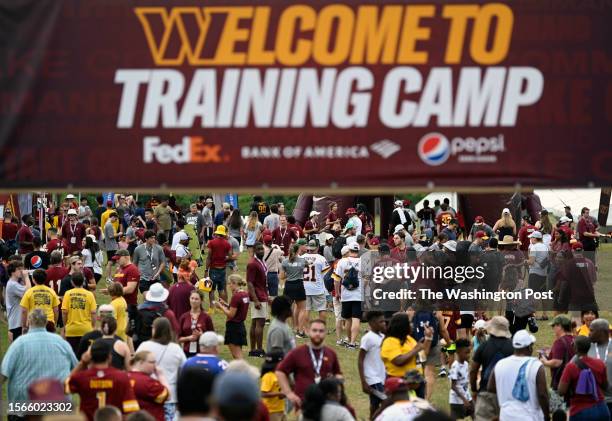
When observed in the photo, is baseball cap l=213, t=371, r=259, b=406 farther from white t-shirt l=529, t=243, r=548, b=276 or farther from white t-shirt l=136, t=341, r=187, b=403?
white t-shirt l=529, t=243, r=548, b=276

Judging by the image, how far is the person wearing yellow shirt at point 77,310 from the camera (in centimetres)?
1551

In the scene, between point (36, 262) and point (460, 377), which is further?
point (36, 262)

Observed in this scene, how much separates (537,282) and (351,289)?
4122 millimetres

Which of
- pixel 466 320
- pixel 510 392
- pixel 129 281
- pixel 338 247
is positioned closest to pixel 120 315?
pixel 129 281

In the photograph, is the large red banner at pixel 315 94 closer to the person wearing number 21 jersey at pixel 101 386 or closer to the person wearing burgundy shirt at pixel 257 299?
the person wearing number 21 jersey at pixel 101 386

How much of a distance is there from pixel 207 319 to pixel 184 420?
28.9ft

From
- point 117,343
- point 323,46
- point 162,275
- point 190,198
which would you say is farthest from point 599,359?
point 190,198

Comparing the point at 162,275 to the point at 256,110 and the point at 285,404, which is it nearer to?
the point at 285,404

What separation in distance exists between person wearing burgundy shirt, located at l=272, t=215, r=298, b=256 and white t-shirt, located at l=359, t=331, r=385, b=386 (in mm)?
13595

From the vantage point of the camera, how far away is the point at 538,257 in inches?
887

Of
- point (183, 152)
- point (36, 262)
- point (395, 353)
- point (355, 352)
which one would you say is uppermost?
point (183, 152)

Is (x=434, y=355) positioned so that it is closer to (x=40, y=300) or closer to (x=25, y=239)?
(x=40, y=300)

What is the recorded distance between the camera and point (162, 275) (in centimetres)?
2138

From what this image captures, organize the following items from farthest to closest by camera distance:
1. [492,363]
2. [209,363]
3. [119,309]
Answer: [119,309], [492,363], [209,363]
